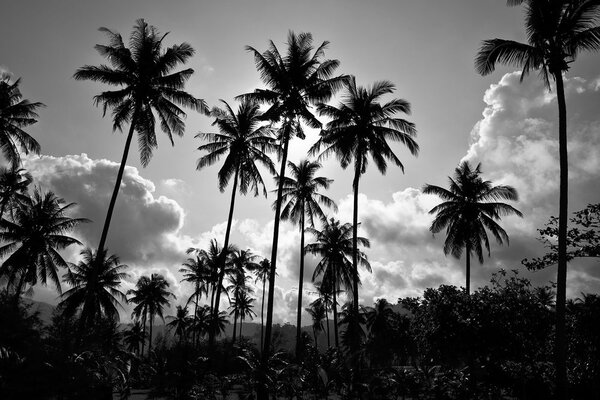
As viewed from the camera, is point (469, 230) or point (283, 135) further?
point (469, 230)

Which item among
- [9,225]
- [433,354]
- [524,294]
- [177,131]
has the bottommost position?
[433,354]

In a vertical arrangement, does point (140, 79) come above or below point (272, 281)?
above

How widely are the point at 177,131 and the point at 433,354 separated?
Answer: 55.9 ft

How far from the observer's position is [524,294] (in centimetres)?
1714

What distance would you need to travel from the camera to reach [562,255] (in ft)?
43.8

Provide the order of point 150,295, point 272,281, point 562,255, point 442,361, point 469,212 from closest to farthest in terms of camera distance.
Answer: point 562,255 → point 442,361 → point 272,281 → point 469,212 → point 150,295

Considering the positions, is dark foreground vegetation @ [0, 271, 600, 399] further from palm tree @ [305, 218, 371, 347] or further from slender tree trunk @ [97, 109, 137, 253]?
palm tree @ [305, 218, 371, 347]

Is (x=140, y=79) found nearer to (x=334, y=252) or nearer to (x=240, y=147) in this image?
(x=240, y=147)

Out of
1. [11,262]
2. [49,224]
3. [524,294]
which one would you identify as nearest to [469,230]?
[524,294]

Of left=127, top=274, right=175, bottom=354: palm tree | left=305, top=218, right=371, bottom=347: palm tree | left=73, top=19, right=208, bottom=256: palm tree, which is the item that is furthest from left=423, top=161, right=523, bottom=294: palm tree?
left=127, top=274, right=175, bottom=354: palm tree

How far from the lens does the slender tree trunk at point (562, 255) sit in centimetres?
1218

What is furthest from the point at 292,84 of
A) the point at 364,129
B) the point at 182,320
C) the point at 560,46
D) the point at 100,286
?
the point at 182,320

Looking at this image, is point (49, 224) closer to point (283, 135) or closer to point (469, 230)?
point (283, 135)

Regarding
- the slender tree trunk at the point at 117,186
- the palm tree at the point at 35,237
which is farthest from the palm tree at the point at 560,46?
the palm tree at the point at 35,237
